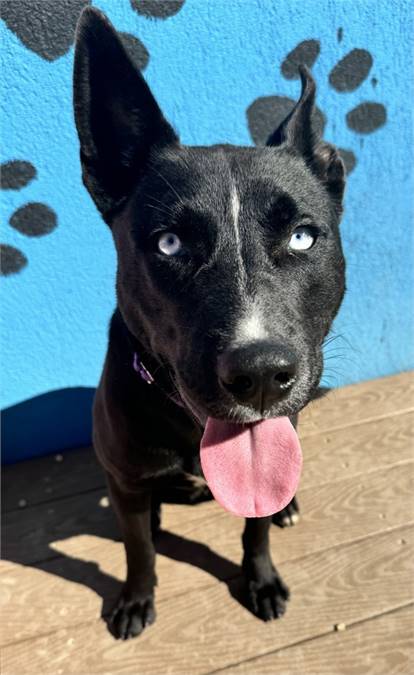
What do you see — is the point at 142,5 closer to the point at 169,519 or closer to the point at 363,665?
the point at 169,519

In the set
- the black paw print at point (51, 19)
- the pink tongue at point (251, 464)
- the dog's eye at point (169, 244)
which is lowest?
the pink tongue at point (251, 464)

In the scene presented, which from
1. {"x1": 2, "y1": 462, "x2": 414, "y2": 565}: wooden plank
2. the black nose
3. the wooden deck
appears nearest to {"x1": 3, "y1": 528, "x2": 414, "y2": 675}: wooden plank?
the wooden deck

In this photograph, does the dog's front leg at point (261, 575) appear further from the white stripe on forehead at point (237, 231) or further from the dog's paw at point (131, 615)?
the white stripe on forehead at point (237, 231)

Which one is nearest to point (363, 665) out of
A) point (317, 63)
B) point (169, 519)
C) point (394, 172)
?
point (169, 519)

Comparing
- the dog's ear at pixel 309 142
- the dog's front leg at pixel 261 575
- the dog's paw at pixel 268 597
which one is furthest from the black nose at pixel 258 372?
the dog's paw at pixel 268 597

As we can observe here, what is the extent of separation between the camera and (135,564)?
1.83 meters

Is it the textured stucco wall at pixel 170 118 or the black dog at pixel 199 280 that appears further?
the textured stucco wall at pixel 170 118

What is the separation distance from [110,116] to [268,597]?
5.61ft

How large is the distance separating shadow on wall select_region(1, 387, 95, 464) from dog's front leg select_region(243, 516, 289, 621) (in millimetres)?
1088

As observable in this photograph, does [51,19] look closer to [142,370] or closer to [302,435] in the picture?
[142,370]

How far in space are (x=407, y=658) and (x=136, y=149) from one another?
6.23 feet

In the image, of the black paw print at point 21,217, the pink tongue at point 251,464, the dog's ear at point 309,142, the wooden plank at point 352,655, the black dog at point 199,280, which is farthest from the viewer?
the black paw print at point 21,217

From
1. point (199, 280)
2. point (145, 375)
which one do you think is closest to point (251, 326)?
point (199, 280)

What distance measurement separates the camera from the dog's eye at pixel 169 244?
1338 millimetres
